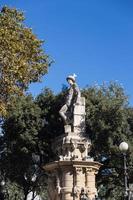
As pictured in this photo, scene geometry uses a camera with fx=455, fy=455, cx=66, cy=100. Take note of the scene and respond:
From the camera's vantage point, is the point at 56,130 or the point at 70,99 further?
the point at 56,130

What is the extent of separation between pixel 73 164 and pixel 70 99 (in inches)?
145

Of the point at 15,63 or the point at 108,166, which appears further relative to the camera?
the point at 108,166

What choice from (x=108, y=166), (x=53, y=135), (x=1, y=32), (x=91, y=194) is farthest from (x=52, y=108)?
(x=1, y=32)

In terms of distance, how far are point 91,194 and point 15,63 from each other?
7425 mm

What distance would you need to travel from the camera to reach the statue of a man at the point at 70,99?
23688mm

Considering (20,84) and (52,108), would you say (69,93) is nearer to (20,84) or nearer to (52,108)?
(20,84)

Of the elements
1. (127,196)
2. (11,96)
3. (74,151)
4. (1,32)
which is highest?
(1,32)

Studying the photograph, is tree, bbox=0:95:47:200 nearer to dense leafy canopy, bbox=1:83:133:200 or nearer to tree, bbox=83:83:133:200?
dense leafy canopy, bbox=1:83:133:200

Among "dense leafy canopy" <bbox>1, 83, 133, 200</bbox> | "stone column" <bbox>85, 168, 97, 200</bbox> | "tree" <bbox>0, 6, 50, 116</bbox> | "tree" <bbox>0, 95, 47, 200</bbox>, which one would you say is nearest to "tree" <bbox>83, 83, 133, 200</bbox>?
"dense leafy canopy" <bbox>1, 83, 133, 200</bbox>

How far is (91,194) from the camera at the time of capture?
22141 millimetres

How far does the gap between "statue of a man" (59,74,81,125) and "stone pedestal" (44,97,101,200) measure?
1.36 ft

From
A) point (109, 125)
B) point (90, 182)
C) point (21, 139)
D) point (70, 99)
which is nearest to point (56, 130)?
point (21, 139)

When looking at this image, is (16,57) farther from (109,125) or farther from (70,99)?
(109,125)

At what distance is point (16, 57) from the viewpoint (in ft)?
66.3
